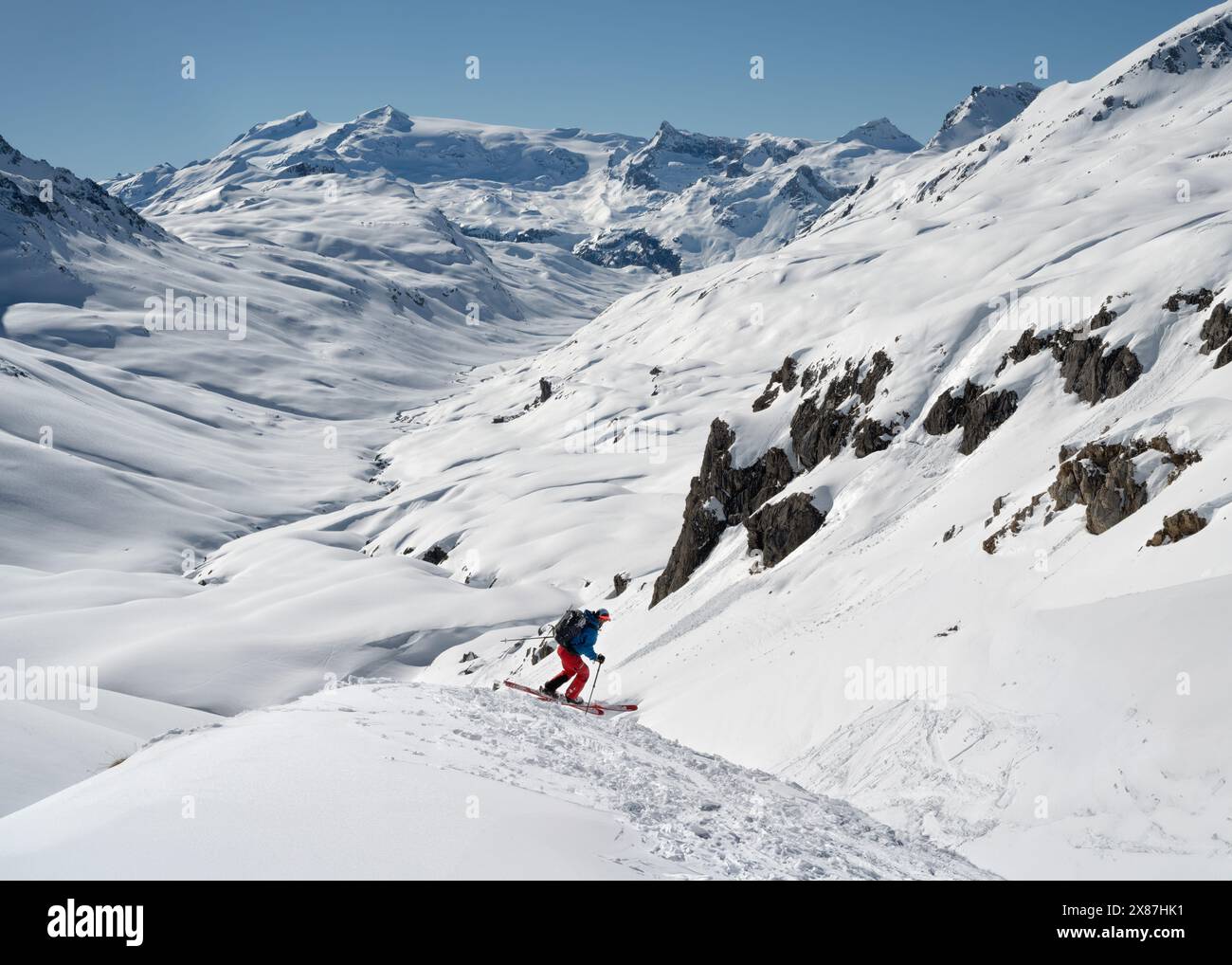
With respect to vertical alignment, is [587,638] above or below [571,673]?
above

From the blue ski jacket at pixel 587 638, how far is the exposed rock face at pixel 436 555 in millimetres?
50261

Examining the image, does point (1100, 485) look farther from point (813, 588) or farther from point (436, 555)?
point (436, 555)

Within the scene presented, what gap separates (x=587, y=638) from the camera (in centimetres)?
1895

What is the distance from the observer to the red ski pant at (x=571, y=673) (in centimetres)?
1925

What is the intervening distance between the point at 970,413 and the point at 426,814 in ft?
91.4

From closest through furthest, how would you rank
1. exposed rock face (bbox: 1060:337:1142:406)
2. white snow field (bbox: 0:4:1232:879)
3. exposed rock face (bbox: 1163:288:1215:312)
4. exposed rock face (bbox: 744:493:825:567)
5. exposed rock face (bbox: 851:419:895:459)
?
white snow field (bbox: 0:4:1232:879), exposed rock face (bbox: 1060:337:1142:406), exposed rock face (bbox: 1163:288:1215:312), exposed rock face (bbox: 744:493:825:567), exposed rock face (bbox: 851:419:895:459)

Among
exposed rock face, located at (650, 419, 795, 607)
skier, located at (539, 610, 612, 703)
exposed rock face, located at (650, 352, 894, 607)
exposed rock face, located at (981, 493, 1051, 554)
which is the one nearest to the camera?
skier, located at (539, 610, 612, 703)

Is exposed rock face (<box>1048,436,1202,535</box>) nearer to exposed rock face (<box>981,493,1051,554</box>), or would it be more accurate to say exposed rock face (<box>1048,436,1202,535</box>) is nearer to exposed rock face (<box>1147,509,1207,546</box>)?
exposed rock face (<box>981,493,1051,554</box>)

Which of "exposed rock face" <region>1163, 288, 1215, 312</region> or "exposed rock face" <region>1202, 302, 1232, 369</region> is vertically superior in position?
"exposed rock face" <region>1163, 288, 1215, 312</region>

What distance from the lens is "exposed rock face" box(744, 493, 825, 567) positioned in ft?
106

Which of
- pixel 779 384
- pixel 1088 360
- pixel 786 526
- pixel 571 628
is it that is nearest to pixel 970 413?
pixel 1088 360

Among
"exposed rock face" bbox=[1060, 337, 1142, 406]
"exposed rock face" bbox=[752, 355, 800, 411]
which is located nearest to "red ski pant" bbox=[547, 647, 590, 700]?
"exposed rock face" bbox=[1060, 337, 1142, 406]

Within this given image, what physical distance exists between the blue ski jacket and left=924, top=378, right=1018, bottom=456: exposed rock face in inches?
703
